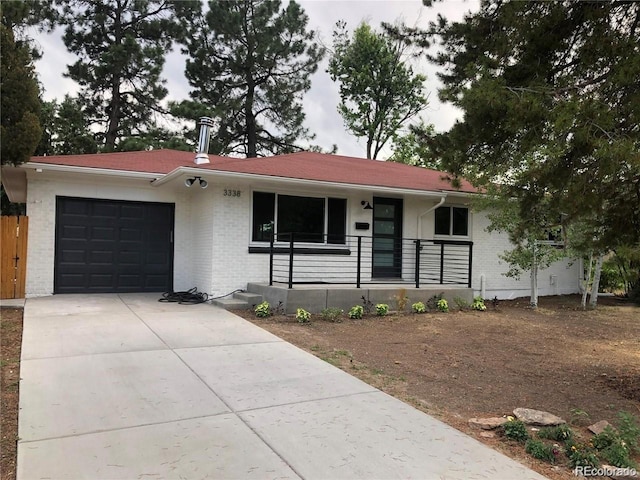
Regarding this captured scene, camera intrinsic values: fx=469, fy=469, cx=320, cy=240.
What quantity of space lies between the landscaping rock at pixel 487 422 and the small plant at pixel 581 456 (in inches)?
22.3

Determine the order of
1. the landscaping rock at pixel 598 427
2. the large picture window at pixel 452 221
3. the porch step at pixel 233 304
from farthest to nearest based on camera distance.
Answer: the large picture window at pixel 452 221, the porch step at pixel 233 304, the landscaping rock at pixel 598 427

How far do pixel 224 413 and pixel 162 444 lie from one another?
27.6 inches

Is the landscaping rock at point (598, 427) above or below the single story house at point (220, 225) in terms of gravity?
below

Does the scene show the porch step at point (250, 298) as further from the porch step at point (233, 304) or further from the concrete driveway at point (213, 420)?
the concrete driveway at point (213, 420)

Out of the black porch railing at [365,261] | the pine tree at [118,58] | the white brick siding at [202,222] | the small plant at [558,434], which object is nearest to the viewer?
the small plant at [558,434]

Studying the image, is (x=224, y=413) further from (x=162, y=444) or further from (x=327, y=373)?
(x=327, y=373)

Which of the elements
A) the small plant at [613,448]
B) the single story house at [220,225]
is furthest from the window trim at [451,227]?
the small plant at [613,448]

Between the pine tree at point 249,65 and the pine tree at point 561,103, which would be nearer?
the pine tree at point 561,103

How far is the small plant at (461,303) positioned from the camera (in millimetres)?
10761

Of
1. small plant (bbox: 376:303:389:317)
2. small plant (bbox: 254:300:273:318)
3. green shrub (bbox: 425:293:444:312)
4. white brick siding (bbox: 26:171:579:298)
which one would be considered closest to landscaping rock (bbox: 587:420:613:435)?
small plant (bbox: 376:303:389:317)

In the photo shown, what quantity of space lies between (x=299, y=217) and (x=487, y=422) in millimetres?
7370

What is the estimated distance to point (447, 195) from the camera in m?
12.0

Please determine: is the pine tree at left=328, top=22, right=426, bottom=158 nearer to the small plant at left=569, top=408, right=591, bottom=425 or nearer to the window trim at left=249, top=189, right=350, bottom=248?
the window trim at left=249, top=189, right=350, bottom=248

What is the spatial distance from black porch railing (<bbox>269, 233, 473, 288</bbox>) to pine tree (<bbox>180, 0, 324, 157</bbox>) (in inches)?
560
